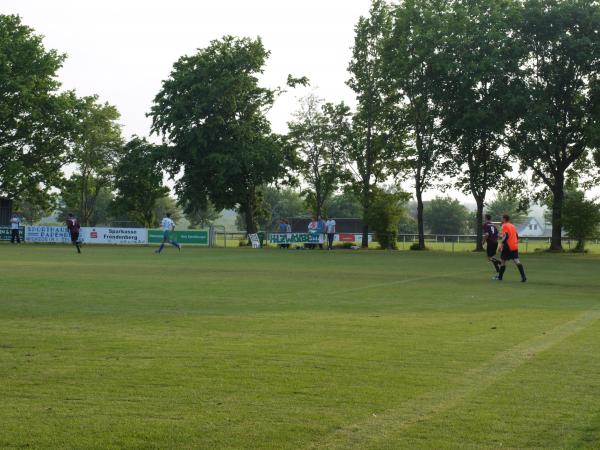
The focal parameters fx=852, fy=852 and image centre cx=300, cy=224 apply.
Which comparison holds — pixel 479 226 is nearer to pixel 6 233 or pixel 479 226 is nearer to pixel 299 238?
pixel 299 238

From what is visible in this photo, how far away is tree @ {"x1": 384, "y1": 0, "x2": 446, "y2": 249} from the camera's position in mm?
50125

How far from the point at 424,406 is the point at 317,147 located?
53267 millimetres

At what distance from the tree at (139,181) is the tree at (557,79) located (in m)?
23.9

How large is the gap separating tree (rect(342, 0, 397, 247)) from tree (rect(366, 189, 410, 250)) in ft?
6.90

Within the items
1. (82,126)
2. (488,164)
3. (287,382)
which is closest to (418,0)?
(488,164)

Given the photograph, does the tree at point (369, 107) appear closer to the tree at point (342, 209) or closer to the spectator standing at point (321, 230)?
the spectator standing at point (321, 230)

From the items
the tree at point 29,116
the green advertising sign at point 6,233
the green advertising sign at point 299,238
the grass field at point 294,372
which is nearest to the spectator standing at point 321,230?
the green advertising sign at point 299,238

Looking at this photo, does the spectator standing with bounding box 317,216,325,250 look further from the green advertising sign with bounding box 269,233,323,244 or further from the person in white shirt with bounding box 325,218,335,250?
the person in white shirt with bounding box 325,218,335,250

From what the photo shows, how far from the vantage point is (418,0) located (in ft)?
173

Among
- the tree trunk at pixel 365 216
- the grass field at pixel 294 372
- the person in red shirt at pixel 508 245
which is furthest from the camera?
the tree trunk at pixel 365 216

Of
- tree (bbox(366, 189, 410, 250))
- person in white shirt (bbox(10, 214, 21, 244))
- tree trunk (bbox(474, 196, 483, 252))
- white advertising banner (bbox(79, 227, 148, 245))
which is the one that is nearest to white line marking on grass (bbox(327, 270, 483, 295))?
tree trunk (bbox(474, 196, 483, 252))

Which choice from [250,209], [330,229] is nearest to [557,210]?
[330,229]

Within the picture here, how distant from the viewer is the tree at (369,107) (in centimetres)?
5600

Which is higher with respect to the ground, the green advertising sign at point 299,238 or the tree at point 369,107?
the tree at point 369,107
